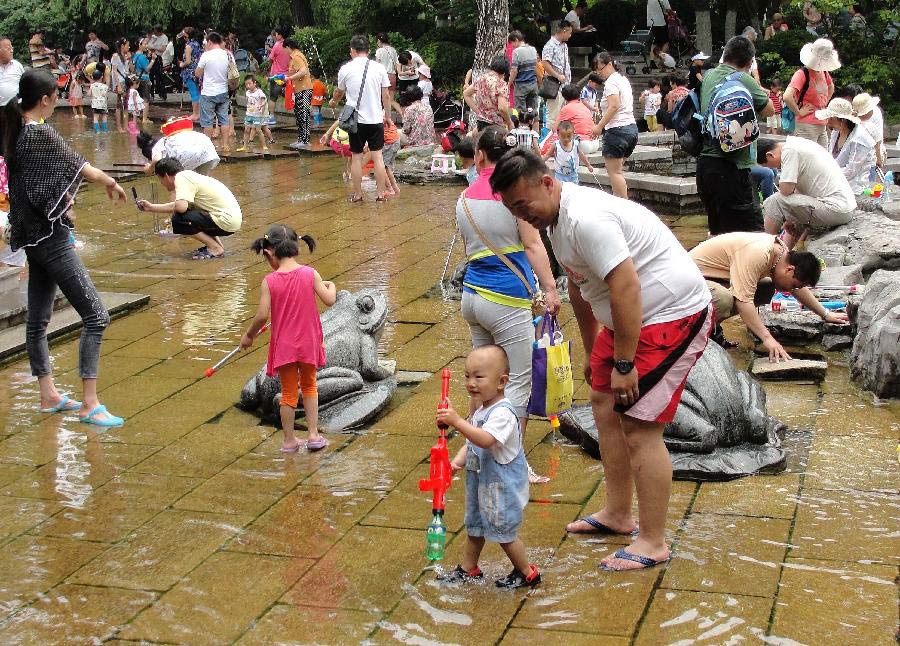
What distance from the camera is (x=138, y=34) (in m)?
30.6

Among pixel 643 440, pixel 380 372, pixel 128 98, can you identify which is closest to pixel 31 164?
pixel 380 372

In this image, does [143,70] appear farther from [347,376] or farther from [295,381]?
[295,381]

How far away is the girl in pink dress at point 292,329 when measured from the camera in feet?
20.0

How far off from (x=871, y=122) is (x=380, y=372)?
5.99 metres

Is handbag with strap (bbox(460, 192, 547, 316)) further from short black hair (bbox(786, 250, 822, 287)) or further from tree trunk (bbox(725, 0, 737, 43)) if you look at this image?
tree trunk (bbox(725, 0, 737, 43))

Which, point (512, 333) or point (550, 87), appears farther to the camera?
point (550, 87)

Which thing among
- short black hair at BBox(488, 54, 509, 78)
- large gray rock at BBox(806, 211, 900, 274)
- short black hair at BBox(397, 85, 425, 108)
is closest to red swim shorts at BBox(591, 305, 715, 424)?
large gray rock at BBox(806, 211, 900, 274)

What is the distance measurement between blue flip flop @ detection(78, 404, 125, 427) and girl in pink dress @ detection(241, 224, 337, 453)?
3.26ft

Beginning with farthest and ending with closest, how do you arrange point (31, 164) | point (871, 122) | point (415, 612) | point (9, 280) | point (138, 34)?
1. point (138, 34)
2. point (871, 122)
3. point (9, 280)
4. point (31, 164)
5. point (415, 612)

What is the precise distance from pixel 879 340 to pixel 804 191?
9.76 feet

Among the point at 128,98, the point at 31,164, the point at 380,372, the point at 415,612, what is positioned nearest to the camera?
the point at 415,612

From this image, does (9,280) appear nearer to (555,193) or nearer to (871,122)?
(555,193)

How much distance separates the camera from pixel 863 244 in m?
9.31

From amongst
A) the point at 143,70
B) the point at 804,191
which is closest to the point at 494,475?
the point at 804,191
